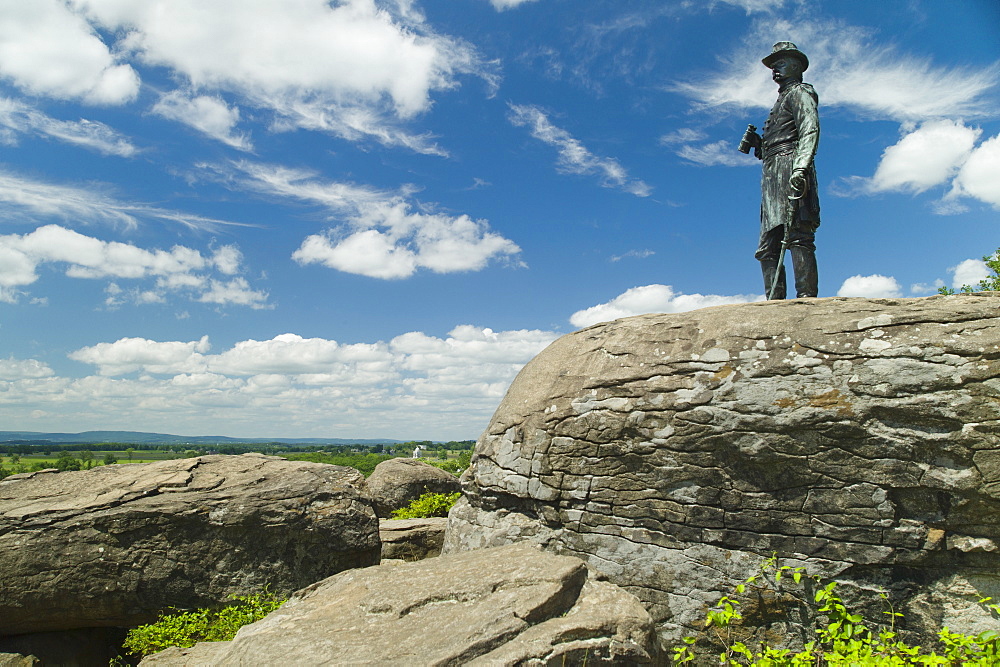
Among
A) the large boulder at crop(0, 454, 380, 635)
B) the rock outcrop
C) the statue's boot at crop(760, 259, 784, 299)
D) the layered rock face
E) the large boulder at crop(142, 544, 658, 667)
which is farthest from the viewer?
the rock outcrop

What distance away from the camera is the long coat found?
8.30 metres

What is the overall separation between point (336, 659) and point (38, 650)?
19.4ft

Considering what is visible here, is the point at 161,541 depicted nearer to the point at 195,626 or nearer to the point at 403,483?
the point at 195,626

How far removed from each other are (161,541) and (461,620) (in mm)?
5186

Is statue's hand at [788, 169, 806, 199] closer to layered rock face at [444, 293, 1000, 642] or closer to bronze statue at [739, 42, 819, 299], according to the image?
bronze statue at [739, 42, 819, 299]

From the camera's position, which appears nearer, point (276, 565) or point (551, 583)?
point (551, 583)

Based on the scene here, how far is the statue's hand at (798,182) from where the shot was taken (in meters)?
8.12

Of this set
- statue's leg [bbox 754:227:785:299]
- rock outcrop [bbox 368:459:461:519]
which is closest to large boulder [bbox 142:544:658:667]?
statue's leg [bbox 754:227:785:299]

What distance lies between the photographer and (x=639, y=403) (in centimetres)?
657

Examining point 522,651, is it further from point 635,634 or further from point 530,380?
point 530,380

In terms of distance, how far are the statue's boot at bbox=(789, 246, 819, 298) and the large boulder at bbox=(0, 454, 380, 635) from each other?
6.93m

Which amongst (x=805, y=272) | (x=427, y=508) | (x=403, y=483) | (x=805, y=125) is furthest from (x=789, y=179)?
(x=403, y=483)

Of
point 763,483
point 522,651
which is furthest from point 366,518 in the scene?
point 763,483

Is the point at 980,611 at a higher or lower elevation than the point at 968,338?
lower
